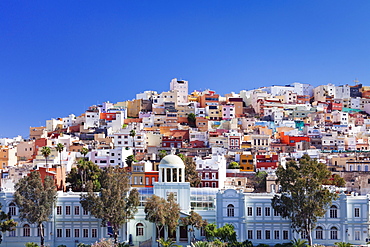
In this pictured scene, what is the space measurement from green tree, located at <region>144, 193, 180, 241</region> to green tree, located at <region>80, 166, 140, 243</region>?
6.02ft

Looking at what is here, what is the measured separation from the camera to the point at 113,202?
49.3m

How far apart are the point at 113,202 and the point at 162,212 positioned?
4.42 meters

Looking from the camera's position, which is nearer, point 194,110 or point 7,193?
point 7,193

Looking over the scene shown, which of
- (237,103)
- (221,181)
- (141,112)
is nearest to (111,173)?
(221,181)

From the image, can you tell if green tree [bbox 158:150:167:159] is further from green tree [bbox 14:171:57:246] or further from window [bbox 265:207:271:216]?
window [bbox 265:207:271:216]

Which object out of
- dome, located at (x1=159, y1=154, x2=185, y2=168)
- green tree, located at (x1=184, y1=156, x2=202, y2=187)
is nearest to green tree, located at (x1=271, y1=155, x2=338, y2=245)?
dome, located at (x1=159, y1=154, x2=185, y2=168)

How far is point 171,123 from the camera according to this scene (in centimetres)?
11444

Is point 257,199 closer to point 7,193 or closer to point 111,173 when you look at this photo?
point 111,173

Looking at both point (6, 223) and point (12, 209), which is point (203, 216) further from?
point (12, 209)

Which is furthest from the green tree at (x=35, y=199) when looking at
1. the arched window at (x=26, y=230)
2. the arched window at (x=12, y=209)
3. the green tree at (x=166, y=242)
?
the green tree at (x=166, y=242)

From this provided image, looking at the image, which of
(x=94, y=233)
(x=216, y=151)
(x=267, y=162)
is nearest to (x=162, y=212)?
(x=94, y=233)

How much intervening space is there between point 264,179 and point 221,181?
5548 millimetres

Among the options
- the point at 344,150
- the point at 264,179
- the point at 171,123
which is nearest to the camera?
the point at 264,179

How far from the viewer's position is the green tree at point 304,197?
158 ft
